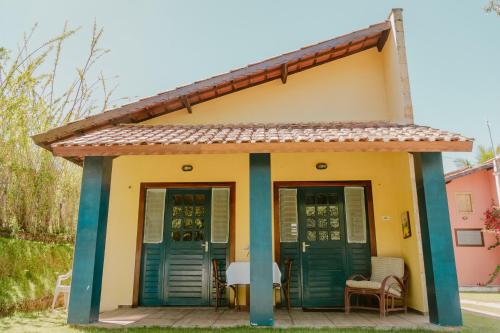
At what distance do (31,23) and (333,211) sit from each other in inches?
291

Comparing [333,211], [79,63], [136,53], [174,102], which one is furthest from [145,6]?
[333,211]

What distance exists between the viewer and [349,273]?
7.74 meters

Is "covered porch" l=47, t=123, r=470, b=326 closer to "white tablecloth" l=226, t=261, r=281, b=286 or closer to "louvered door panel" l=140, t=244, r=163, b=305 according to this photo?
"louvered door panel" l=140, t=244, r=163, b=305

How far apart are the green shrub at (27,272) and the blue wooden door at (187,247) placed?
2.38m

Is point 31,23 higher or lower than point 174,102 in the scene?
higher

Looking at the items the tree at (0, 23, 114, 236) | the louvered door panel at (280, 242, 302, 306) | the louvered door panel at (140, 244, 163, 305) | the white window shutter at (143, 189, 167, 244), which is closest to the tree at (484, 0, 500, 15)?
the louvered door panel at (280, 242, 302, 306)

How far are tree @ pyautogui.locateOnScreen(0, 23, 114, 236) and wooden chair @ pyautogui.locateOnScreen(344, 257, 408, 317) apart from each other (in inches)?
250

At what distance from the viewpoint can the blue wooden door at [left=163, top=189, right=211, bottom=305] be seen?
25.5 ft

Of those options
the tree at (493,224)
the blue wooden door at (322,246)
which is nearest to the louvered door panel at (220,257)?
the blue wooden door at (322,246)

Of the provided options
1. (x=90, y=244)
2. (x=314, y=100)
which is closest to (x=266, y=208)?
(x=90, y=244)

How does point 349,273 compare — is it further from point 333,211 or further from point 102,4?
point 102,4

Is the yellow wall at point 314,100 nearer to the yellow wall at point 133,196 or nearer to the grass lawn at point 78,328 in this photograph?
the yellow wall at point 133,196

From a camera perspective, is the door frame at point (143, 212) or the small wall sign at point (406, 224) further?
the door frame at point (143, 212)

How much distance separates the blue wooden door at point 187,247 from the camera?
25.5 feet
